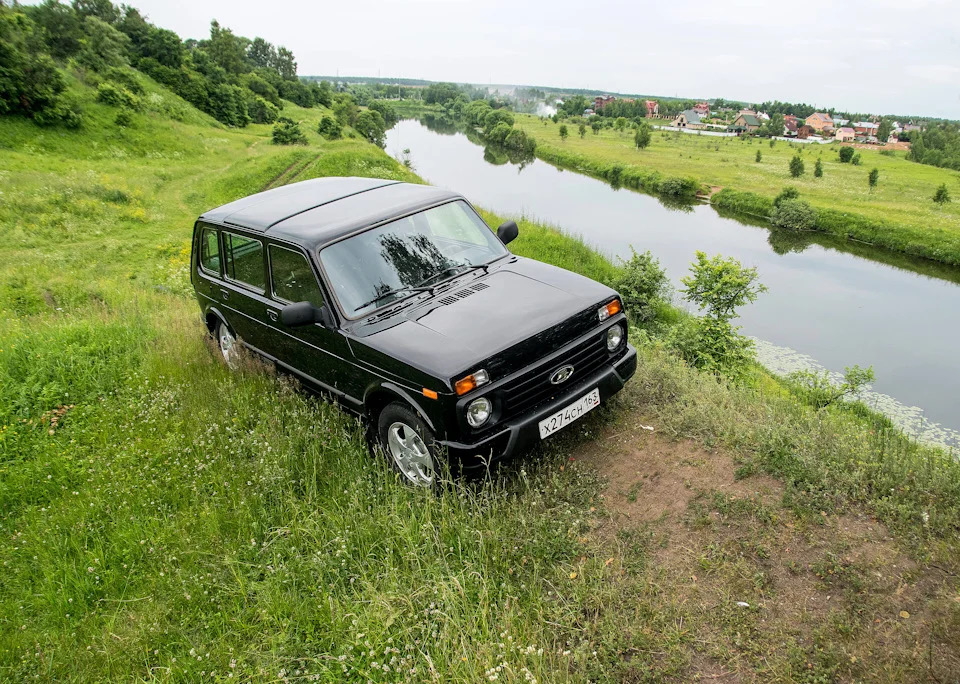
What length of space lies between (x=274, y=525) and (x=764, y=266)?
2418 cm

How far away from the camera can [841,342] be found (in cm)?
1587

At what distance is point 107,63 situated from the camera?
41.2 m

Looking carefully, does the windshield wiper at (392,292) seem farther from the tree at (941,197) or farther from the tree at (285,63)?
the tree at (285,63)

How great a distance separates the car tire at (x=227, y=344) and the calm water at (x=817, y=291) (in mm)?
9603

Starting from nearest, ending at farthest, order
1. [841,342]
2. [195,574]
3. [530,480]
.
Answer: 1. [195,574]
2. [530,480]
3. [841,342]

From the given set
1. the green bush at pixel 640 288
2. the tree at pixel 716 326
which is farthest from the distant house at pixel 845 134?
the tree at pixel 716 326

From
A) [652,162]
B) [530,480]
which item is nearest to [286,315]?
[530,480]

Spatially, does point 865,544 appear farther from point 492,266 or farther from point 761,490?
point 492,266

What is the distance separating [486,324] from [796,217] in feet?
106

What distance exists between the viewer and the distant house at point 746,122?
112 m

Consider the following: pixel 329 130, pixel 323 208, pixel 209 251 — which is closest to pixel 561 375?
pixel 323 208

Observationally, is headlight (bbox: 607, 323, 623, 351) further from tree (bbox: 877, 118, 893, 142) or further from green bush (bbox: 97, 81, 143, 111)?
tree (bbox: 877, 118, 893, 142)

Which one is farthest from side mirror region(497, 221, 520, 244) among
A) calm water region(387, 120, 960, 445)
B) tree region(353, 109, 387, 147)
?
tree region(353, 109, 387, 147)

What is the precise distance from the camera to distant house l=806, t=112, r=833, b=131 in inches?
4776
